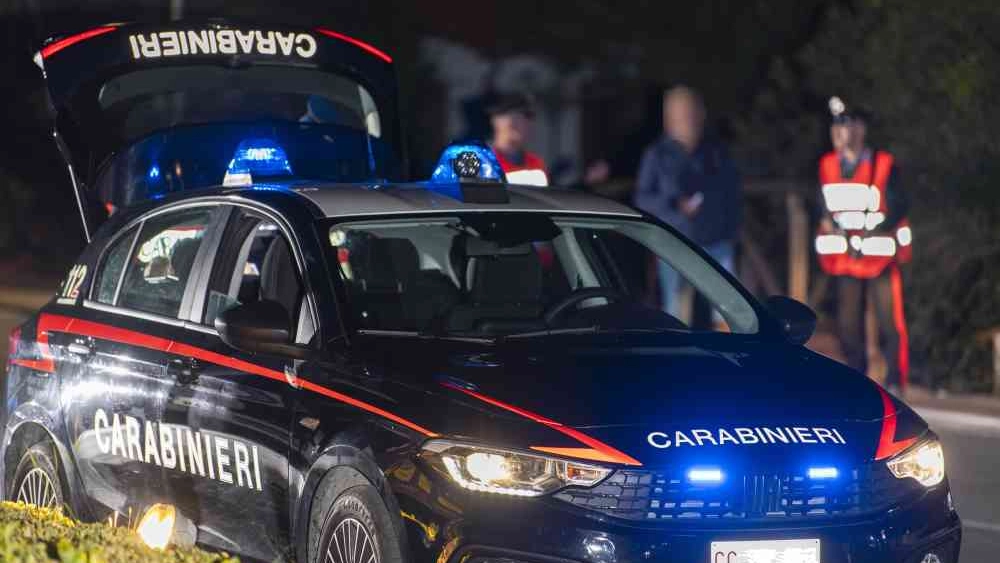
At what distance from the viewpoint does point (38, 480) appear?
761cm

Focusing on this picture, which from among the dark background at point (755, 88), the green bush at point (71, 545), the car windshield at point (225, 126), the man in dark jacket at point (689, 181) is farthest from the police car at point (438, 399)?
the man in dark jacket at point (689, 181)

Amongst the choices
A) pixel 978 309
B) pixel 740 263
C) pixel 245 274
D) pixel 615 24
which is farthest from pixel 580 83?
pixel 245 274

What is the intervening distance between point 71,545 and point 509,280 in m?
2.65

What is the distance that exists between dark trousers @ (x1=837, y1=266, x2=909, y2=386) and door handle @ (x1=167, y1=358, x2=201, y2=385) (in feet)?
24.0

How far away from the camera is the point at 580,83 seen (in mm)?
31375

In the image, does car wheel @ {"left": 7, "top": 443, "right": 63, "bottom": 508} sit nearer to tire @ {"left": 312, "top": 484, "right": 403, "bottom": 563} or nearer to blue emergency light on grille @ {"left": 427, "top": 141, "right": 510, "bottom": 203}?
blue emergency light on grille @ {"left": 427, "top": 141, "right": 510, "bottom": 203}

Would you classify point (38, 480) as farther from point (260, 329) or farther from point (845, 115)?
A: point (845, 115)

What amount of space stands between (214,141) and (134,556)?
194 inches

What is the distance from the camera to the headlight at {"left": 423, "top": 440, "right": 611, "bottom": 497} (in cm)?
554

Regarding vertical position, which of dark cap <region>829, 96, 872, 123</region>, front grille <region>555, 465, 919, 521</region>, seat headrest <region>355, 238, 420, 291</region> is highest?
dark cap <region>829, 96, 872, 123</region>

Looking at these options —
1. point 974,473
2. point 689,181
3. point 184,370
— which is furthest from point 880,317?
point 184,370

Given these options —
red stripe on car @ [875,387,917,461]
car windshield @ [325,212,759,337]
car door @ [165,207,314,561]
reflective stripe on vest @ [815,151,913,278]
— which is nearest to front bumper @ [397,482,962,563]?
red stripe on car @ [875,387,917,461]

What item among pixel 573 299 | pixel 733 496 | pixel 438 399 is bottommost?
pixel 733 496

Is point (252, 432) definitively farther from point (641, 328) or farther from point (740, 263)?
point (740, 263)
